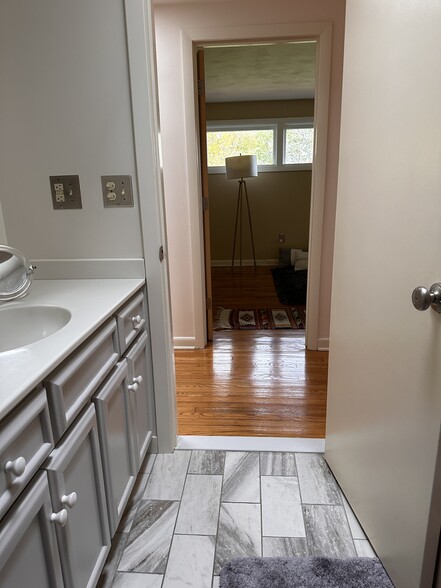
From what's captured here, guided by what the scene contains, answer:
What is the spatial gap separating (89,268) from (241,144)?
15.7ft

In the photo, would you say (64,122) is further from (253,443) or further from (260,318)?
(260,318)

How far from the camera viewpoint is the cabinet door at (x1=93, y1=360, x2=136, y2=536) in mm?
1103

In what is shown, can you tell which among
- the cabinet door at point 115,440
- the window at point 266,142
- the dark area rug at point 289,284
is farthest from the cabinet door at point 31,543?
the window at point 266,142

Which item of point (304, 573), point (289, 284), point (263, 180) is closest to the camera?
point (304, 573)

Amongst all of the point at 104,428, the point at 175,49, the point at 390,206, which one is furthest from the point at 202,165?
the point at 104,428

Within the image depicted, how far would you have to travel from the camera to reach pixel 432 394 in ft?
2.86

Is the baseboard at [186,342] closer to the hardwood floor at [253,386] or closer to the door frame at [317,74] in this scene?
the hardwood floor at [253,386]

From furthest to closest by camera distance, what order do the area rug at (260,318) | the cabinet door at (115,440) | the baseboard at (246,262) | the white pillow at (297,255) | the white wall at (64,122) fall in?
the baseboard at (246,262), the white pillow at (297,255), the area rug at (260,318), the white wall at (64,122), the cabinet door at (115,440)

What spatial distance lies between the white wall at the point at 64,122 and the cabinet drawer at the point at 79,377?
516 millimetres

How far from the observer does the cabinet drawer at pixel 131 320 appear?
1266 millimetres

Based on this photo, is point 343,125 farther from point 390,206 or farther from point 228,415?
point 228,415

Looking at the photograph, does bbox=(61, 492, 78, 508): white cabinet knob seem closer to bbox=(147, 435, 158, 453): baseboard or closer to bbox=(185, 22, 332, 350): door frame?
bbox=(147, 435, 158, 453): baseboard

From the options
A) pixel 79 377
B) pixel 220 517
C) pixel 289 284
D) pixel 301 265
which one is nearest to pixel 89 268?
pixel 79 377

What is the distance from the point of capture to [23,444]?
0.73 metres
